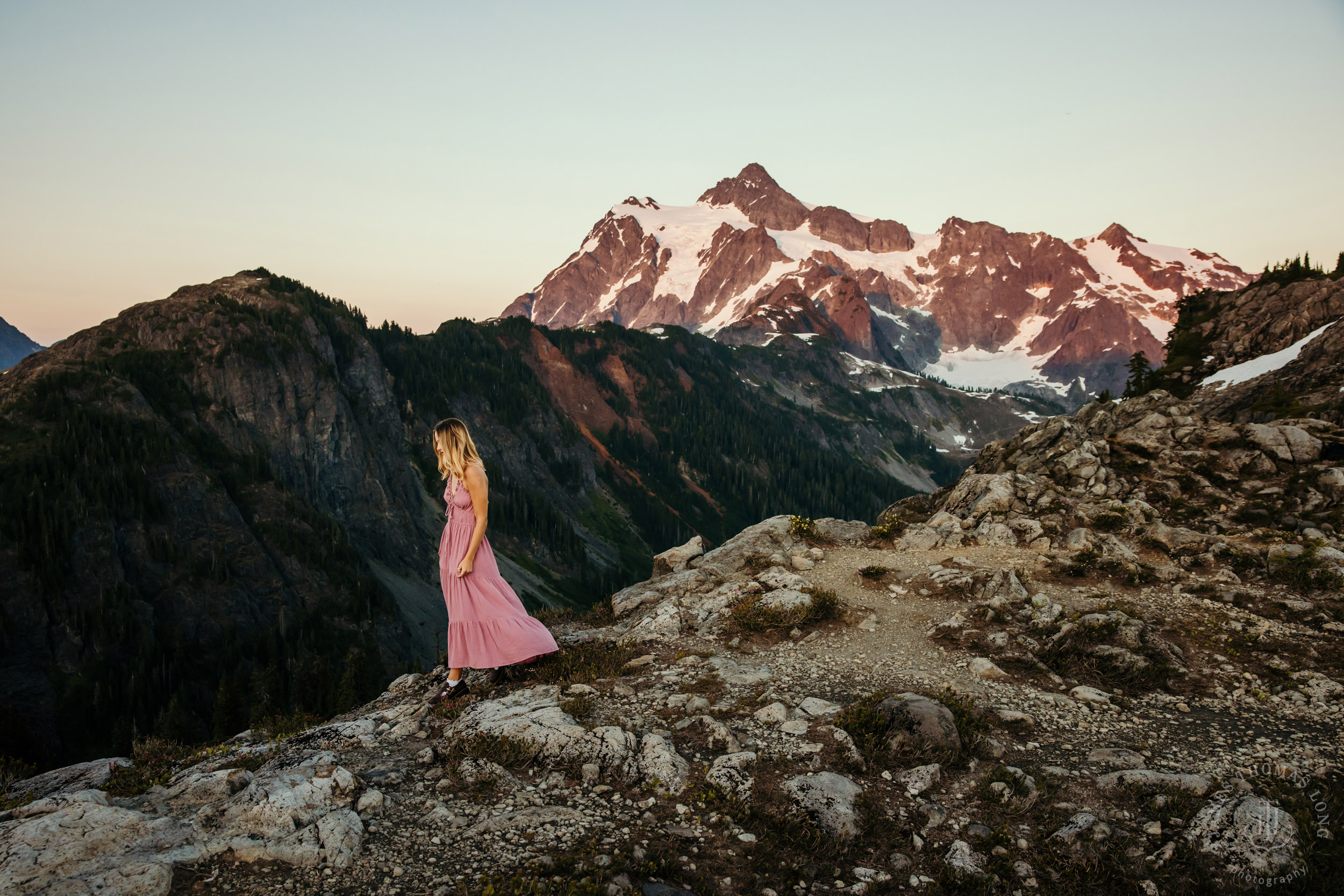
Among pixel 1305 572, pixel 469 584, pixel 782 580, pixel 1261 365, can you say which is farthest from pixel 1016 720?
pixel 1261 365

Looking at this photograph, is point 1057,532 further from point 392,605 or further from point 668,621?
point 392,605

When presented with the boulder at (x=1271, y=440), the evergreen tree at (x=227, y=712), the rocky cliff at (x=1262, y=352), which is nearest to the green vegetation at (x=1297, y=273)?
the rocky cliff at (x=1262, y=352)

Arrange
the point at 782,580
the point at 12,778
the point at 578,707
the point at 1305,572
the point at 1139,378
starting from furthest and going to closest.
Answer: the point at 1139,378
the point at 782,580
the point at 1305,572
the point at 578,707
the point at 12,778

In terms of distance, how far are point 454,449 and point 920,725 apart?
325 inches

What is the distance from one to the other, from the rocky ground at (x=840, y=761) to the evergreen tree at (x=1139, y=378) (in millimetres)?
43888

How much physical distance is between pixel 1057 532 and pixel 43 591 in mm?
131648

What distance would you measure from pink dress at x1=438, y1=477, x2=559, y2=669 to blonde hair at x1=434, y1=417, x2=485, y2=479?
31 centimetres

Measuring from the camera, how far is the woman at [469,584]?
10805 millimetres

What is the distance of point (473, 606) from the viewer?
11.2m

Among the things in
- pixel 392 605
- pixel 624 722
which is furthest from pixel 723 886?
pixel 392 605

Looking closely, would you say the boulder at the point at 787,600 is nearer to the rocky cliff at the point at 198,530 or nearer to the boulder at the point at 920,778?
the boulder at the point at 920,778

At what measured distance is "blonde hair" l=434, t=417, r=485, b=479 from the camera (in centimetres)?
1073

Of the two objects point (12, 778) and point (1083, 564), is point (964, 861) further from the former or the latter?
point (12, 778)

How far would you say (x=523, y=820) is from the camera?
750 cm
